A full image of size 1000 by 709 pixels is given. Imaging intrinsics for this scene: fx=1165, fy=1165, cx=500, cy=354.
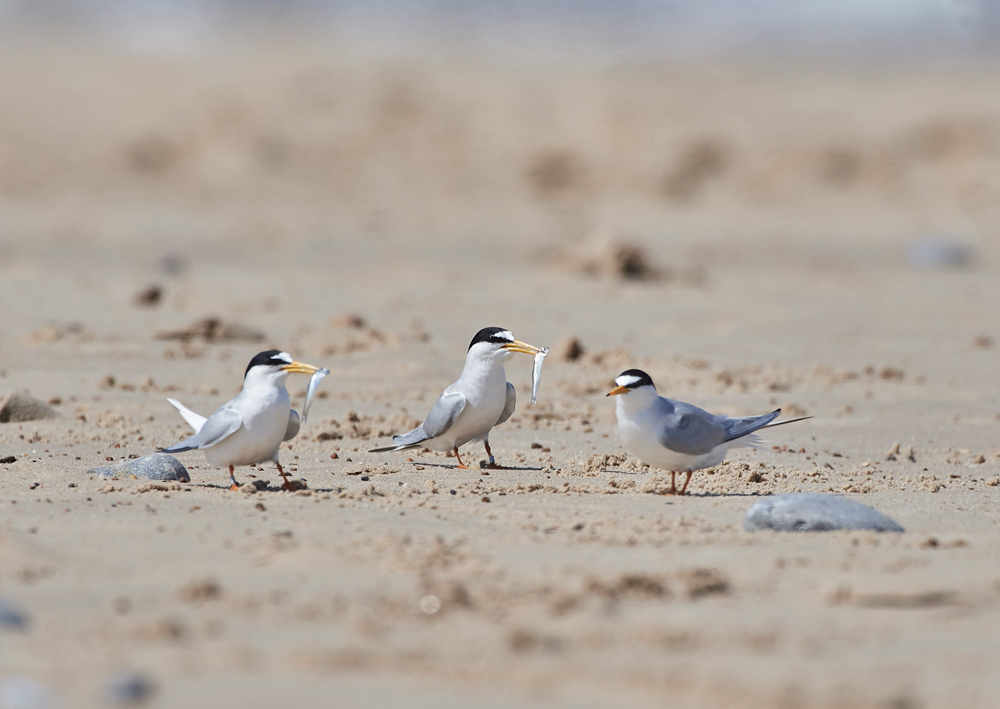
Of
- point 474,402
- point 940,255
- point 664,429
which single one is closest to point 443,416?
point 474,402

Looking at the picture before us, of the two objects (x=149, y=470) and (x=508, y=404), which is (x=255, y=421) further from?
(x=508, y=404)

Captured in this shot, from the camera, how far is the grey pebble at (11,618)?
3.66m

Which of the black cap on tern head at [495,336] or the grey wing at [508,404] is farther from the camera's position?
the grey wing at [508,404]

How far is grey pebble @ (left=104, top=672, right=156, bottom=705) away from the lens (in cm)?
315

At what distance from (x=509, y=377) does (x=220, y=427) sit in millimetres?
4514

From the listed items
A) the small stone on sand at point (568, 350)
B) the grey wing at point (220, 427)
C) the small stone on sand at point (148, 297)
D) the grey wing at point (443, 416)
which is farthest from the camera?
the small stone on sand at point (148, 297)

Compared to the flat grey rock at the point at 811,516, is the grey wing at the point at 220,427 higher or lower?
higher

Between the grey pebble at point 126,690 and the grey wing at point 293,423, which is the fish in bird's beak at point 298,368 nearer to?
the grey wing at point 293,423

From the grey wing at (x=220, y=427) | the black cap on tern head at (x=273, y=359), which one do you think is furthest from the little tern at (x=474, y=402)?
the grey wing at (x=220, y=427)

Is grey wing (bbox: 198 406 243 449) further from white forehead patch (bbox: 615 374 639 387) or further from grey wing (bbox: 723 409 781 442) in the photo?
grey wing (bbox: 723 409 781 442)

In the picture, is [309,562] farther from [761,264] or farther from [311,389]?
[761,264]

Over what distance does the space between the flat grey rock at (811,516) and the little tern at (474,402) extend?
72.5 inches

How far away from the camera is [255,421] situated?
5586 millimetres

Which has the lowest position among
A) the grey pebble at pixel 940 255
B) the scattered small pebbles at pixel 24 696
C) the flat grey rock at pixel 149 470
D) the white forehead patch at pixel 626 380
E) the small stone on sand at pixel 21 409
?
the scattered small pebbles at pixel 24 696
